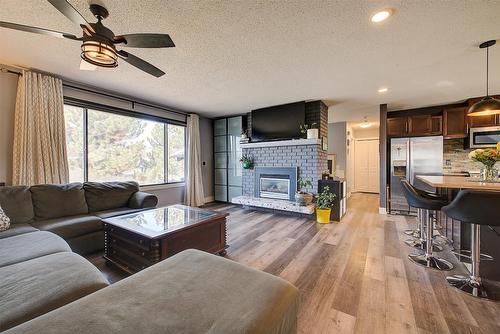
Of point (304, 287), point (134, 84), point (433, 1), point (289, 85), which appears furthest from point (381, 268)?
point (134, 84)

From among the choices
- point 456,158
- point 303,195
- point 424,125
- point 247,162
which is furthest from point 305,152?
point 456,158

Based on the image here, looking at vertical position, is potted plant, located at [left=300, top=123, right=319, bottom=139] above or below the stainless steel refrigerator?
above

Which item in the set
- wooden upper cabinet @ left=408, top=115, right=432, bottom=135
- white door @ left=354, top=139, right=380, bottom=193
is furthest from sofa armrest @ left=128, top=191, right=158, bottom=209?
white door @ left=354, top=139, right=380, bottom=193

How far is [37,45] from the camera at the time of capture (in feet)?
7.43

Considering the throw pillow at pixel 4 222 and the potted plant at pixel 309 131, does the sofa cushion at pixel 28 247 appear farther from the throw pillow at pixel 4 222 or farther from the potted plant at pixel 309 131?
the potted plant at pixel 309 131

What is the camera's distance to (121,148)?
4.10 metres

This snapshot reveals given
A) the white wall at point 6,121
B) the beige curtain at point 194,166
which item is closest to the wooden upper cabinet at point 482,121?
the beige curtain at point 194,166

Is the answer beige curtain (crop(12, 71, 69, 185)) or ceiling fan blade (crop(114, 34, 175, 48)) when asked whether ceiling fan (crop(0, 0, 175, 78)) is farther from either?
beige curtain (crop(12, 71, 69, 185))

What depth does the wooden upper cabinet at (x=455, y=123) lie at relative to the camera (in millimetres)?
4176

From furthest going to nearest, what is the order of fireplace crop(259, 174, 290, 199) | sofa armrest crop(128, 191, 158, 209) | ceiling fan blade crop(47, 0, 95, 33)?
fireplace crop(259, 174, 290, 199), sofa armrest crop(128, 191, 158, 209), ceiling fan blade crop(47, 0, 95, 33)

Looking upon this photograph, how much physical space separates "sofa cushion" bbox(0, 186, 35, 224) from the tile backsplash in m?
7.21

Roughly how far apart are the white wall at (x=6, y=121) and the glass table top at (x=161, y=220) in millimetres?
1911

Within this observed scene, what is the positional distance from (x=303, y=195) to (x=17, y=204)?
13.7 feet

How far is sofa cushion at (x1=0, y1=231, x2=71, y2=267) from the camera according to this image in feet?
4.80
